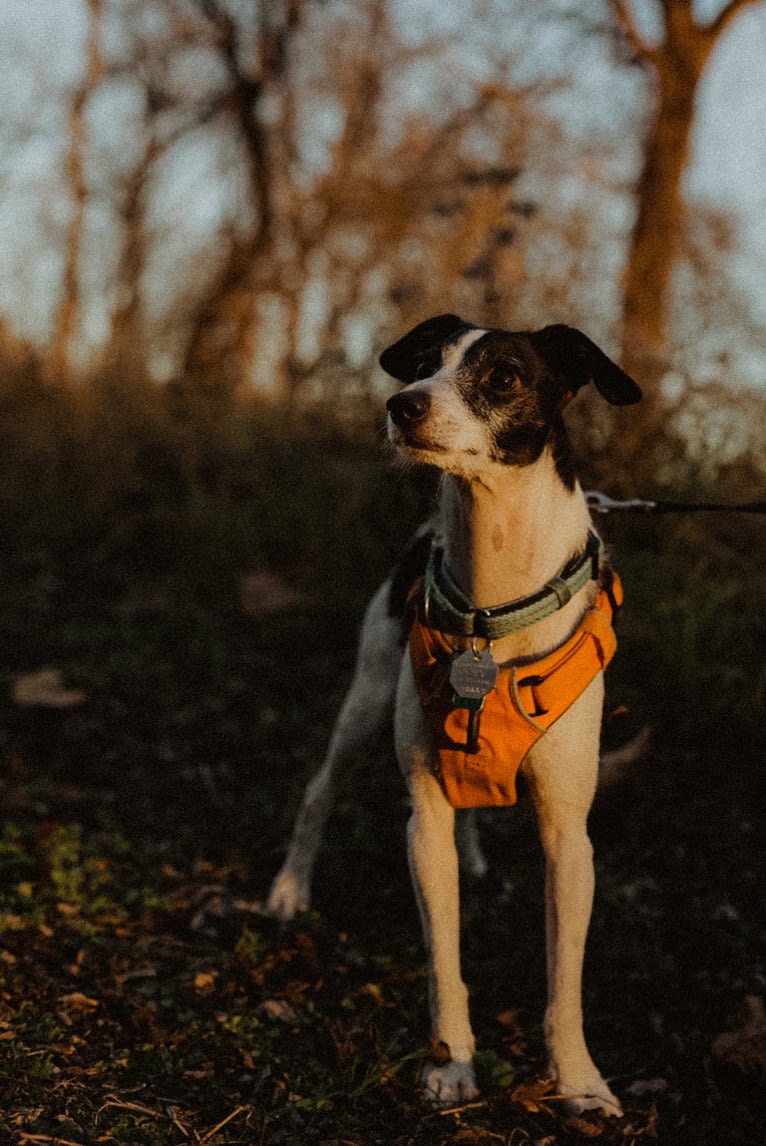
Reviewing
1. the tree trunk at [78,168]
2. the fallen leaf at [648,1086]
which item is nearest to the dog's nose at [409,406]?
the fallen leaf at [648,1086]

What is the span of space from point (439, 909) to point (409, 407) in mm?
1356

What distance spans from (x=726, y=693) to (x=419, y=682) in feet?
7.53

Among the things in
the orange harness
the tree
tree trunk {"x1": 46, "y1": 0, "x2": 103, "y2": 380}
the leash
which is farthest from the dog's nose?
tree trunk {"x1": 46, "y1": 0, "x2": 103, "y2": 380}

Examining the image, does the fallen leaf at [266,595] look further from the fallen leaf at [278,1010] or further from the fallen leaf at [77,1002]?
the fallen leaf at [77,1002]

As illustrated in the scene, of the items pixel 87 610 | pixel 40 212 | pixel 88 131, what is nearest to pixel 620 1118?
pixel 87 610

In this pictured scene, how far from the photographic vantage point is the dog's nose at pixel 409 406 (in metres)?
2.52

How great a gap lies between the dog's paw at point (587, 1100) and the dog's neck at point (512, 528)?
133 cm

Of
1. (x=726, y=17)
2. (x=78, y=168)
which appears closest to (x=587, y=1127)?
(x=726, y=17)

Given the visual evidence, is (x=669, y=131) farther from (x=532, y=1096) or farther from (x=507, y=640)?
(x=532, y=1096)

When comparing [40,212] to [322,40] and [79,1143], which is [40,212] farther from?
[79,1143]

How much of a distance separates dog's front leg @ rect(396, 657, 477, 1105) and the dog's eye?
2.90 ft

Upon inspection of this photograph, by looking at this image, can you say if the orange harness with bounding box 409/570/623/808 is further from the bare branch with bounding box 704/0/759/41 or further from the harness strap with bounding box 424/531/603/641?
the bare branch with bounding box 704/0/759/41

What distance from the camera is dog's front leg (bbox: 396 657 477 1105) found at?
9.47 feet

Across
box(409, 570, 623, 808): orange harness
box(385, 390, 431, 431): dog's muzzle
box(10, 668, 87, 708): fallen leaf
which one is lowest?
box(10, 668, 87, 708): fallen leaf
